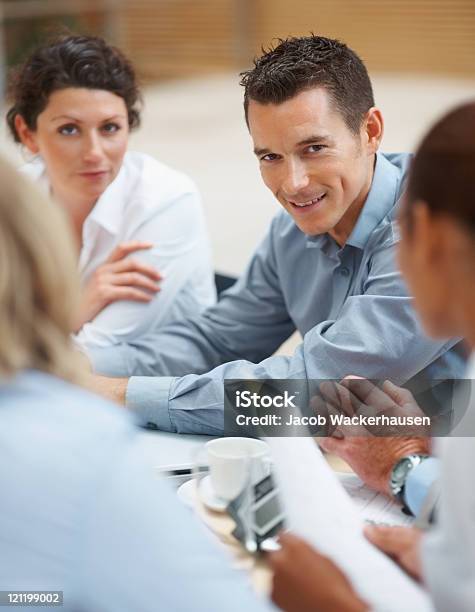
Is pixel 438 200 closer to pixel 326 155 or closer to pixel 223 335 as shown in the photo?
pixel 326 155

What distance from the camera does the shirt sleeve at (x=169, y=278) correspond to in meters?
2.45

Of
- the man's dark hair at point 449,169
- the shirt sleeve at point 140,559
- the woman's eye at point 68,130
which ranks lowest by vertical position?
the shirt sleeve at point 140,559

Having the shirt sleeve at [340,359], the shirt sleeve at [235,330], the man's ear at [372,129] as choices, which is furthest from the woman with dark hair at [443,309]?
the shirt sleeve at [235,330]

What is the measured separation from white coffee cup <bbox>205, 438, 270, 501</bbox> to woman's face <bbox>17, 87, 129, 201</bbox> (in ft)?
4.28

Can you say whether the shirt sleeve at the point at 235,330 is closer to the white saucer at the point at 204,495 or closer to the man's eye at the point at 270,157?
the man's eye at the point at 270,157

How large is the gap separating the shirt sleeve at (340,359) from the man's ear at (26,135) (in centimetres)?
111

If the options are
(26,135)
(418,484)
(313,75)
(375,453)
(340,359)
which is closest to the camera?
(418,484)

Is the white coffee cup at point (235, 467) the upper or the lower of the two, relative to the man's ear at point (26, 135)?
lower

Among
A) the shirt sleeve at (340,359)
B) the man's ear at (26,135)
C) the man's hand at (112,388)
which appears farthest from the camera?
the man's ear at (26,135)

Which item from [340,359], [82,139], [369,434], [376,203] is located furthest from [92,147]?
[369,434]

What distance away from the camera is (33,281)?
992mm

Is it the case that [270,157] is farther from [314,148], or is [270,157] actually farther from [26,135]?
[26,135]

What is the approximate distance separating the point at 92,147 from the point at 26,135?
284 mm

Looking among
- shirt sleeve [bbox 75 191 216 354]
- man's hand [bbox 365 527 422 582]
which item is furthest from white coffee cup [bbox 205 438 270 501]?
shirt sleeve [bbox 75 191 216 354]
